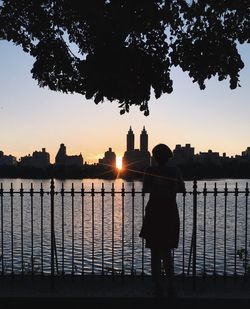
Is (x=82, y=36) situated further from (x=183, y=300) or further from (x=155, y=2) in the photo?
(x=183, y=300)

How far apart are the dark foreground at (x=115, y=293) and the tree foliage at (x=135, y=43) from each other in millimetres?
2740

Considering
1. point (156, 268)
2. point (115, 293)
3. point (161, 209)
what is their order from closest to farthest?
point (161, 209)
point (156, 268)
point (115, 293)

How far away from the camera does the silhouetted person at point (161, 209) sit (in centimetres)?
757

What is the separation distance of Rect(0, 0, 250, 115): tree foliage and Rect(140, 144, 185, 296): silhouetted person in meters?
1.01

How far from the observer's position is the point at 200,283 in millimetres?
8789

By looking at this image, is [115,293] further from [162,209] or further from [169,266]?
[162,209]

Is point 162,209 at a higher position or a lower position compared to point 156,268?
higher

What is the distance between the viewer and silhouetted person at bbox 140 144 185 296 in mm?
7570

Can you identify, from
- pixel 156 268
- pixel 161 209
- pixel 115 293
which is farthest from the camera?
pixel 115 293

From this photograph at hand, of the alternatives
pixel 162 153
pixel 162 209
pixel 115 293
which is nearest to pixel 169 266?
pixel 162 209

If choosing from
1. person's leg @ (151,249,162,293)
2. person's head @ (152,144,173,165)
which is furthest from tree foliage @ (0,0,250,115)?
person's leg @ (151,249,162,293)

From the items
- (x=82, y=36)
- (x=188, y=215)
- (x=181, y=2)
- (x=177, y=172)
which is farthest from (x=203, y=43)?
(x=188, y=215)

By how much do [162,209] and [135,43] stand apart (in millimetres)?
2421

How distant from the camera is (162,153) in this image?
7652 millimetres
